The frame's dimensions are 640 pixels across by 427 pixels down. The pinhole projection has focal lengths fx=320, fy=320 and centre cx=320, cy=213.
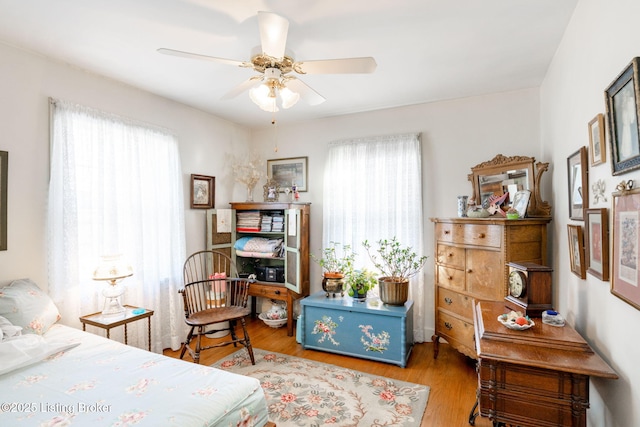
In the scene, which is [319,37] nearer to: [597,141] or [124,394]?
[597,141]

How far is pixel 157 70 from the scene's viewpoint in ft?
8.84

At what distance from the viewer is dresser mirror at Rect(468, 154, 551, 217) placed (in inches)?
105

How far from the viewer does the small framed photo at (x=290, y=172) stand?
423 centimetres

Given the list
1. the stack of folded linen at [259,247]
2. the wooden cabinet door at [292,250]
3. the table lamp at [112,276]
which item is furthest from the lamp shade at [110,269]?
the wooden cabinet door at [292,250]

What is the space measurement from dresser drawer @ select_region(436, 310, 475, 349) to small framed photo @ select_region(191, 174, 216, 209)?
112 inches

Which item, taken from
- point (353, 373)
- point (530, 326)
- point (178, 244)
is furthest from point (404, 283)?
point (178, 244)

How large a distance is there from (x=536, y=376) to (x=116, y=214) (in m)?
3.25

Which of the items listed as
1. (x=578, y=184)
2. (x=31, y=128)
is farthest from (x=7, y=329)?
(x=578, y=184)

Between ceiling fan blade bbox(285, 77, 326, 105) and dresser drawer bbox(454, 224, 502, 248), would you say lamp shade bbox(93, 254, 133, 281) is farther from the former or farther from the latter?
dresser drawer bbox(454, 224, 502, 248)

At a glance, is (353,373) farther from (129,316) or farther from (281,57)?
(281,57)

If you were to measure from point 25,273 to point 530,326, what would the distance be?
3323mm

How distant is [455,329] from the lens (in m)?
2.87

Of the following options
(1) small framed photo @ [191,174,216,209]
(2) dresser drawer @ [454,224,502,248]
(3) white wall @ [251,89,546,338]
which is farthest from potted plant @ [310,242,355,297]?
(1) small framed photo @ [191,174,216,209]

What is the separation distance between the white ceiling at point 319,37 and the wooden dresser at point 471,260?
1.28 metres
